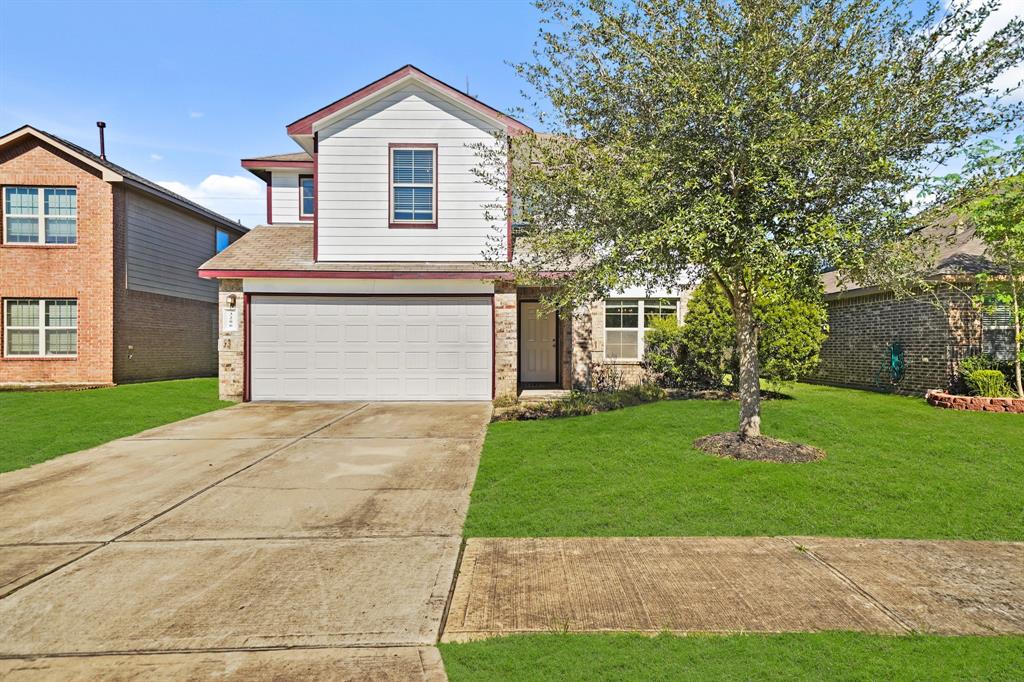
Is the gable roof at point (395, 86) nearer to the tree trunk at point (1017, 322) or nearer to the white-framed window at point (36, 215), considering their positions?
the white-framed window at point (36, 215)

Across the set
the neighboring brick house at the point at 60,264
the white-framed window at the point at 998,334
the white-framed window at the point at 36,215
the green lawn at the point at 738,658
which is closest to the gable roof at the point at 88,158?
the neighboring brick house at the point at 60,264

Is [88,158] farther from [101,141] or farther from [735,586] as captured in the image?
[735,586]

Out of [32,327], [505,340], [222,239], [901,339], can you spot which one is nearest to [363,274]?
[505,340]

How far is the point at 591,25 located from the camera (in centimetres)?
749

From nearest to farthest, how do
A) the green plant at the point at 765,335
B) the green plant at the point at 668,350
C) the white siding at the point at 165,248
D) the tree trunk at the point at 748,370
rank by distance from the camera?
the tree trunk at the point at 748,370 < the green plant at the point at 765,335 < the green plant at the point at 668,350 < the white siding at the point at 165,248

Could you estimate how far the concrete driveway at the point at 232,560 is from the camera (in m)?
3.25

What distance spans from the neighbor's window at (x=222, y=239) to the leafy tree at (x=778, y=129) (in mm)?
18950

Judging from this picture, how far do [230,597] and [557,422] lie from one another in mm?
6902

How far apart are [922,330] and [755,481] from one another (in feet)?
34.6

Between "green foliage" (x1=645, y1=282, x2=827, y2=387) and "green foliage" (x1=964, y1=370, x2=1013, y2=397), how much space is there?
3.11m

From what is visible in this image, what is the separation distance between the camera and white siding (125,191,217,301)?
17.1 m

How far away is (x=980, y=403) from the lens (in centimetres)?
1130

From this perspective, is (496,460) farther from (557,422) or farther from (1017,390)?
(1017,390)

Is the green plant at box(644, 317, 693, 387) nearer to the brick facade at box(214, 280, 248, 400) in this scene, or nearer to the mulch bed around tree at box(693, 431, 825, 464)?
the mulch bed around tree at box(693, 431, 825, 464)
